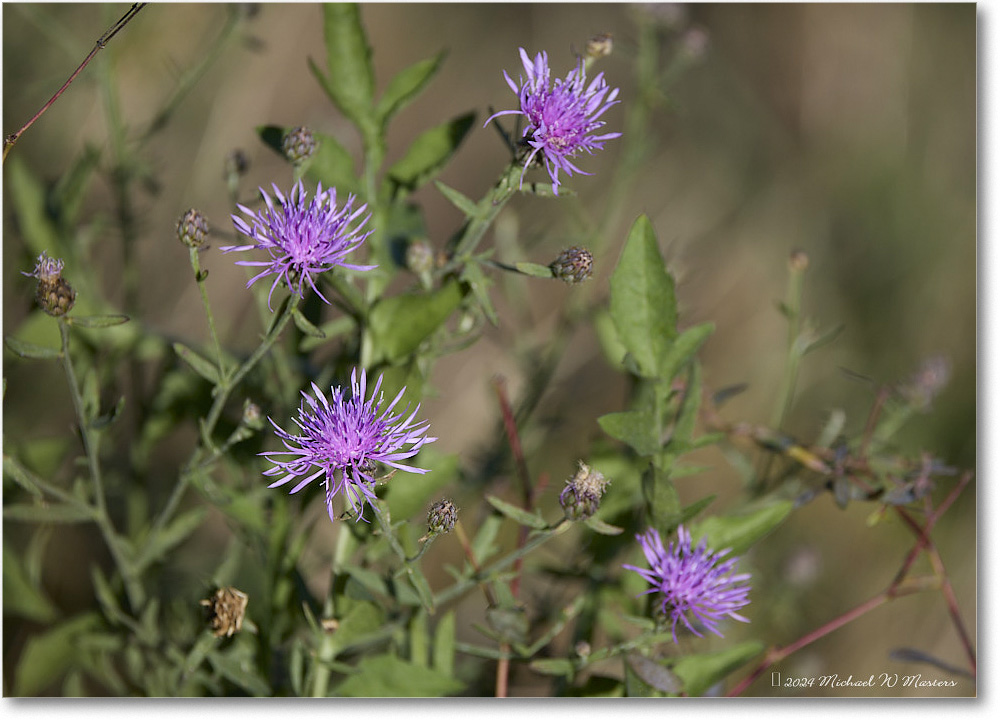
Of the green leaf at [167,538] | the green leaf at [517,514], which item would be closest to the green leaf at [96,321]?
the green leaf at [167,538]

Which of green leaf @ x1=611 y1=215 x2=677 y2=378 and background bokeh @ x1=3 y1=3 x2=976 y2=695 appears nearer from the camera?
green leaf @ x1=611 y1=215 x2=677 y2=378

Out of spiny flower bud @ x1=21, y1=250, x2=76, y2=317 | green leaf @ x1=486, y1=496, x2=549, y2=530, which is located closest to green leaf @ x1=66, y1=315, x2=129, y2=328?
spiny flower bud @ x1=21, y1=250, x2=76, y2=317

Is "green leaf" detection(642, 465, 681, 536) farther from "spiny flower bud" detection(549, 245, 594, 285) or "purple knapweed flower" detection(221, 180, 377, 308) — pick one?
"purple knapweed flower" detection(221, 180, 377, 308)

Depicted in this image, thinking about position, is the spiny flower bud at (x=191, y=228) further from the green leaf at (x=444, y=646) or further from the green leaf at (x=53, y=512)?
the green leaf at (x=444, y=646)

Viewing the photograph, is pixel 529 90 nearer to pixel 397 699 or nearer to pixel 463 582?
pixel 463 582

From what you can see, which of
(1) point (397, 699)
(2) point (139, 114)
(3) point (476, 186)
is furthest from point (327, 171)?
(3) point (476, 186)

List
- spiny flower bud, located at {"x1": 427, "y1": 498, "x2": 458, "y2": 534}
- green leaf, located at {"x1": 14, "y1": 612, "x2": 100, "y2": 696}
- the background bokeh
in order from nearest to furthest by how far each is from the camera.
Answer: spiny flower bud, located at {"x1": 427, "y1": 498, "x2": 458, "y2": 534}, green leaf, located at {"x1": 14, "y1": 612, "x2": 100, "y2": 696}, the background bokeh
